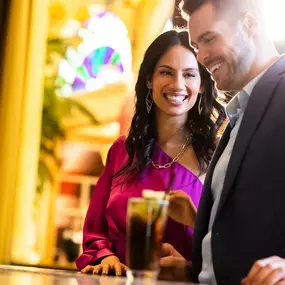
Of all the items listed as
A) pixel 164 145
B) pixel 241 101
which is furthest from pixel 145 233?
pixel 164 145

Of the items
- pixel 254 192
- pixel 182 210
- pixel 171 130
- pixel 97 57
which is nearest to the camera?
pixel 254 192

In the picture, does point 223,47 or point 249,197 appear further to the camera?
point 223,47

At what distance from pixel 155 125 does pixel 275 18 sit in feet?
1.44

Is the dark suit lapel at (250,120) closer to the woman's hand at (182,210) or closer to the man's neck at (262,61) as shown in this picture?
the man's neck at (262,61)

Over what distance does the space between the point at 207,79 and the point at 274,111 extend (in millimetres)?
507

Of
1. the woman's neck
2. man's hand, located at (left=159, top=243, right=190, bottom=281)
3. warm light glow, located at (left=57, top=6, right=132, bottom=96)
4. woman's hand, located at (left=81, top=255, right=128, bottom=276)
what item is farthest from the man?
warm light glow, located at (left=57, top=6, right=132, bottom=96)

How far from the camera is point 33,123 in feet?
9.17

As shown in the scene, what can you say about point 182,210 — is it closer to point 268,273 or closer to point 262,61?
point 262,61

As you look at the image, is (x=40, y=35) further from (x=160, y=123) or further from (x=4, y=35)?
(x=160, y=123)

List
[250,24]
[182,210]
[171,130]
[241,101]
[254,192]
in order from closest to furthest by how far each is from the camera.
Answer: [254,192] < [241,101] < [250,24] < [182,210] < [171,130]

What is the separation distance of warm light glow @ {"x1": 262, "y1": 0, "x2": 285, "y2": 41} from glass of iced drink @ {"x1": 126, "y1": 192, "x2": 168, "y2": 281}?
27.7 inches

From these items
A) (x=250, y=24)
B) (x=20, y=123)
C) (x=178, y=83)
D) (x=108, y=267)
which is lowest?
(x=108, y=267)

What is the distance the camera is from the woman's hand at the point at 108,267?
1.59 metres

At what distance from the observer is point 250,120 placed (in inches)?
51.7
